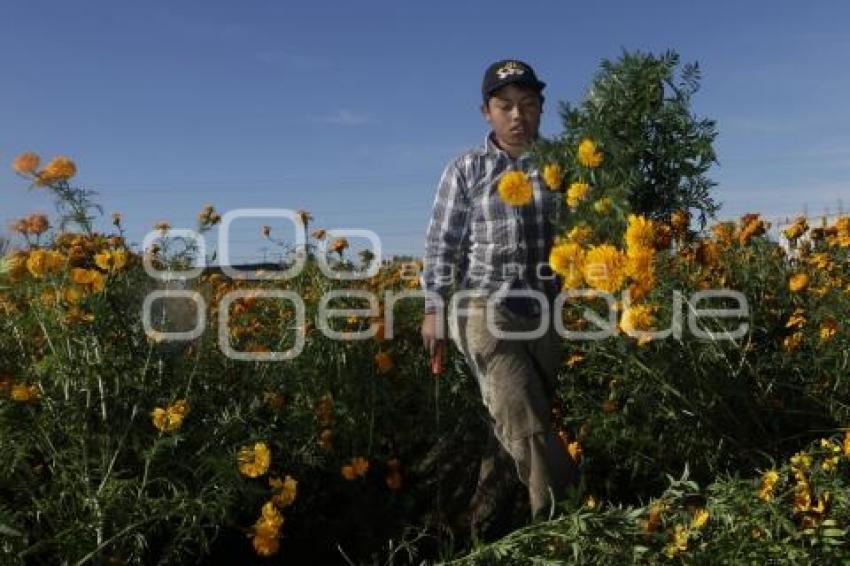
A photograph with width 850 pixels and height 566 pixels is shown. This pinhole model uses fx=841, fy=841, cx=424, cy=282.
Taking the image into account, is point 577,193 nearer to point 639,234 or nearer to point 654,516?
point 639,234

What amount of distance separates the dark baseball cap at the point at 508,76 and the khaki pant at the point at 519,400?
2.55ft

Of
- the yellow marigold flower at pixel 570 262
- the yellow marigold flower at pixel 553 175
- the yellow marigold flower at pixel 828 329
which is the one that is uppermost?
the yellow marigold flower at pixel 553 175

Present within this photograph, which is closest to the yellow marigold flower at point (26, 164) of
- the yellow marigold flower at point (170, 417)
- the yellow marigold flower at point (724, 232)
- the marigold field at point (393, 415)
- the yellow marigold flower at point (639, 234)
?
the marigold field at point (393, 415)

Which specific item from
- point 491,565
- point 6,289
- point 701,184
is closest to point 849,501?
point 491,565

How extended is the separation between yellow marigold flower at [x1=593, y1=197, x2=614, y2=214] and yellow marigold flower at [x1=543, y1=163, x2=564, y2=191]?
22 cm

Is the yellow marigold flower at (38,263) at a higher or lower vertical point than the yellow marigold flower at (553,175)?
lower

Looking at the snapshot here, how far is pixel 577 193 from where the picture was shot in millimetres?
2688

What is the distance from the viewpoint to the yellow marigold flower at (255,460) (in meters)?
2.62

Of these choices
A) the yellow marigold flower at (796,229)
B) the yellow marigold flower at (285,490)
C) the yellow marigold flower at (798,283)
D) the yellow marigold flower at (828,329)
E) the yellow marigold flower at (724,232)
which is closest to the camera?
the yellow marigold flower at (285,490)

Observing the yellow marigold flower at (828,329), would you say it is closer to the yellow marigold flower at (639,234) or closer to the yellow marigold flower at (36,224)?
the yellow marigold flower at (639,234)

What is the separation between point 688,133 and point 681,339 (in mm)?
701

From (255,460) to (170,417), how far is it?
0.30 m

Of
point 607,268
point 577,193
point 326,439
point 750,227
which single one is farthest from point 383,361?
point 750,227

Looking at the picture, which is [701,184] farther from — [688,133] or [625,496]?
[625,496]
